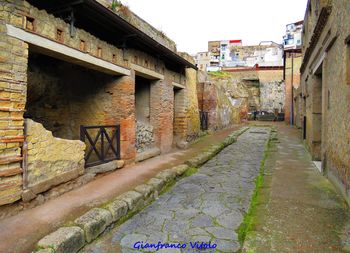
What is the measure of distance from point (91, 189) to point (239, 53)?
61070 millimetres

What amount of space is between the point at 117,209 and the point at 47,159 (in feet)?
4.85

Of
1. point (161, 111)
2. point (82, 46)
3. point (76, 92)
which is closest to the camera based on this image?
point (82, 46)

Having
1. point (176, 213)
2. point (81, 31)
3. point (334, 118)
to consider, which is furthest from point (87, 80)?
point (334, 118)

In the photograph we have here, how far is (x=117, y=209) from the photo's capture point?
3.38 m

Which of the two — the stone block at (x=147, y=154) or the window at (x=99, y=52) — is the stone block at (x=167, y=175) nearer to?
the stone block at (x=147, y=154)

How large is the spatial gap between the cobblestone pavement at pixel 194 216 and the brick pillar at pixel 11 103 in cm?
146

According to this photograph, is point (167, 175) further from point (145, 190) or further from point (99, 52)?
point (99, 52)

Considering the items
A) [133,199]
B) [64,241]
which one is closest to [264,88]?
[133,199]

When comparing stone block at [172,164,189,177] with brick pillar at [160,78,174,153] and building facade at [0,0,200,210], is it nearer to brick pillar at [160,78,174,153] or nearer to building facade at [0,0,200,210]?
building facade at [0,0,200,210]

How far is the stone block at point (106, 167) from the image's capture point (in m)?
5.05

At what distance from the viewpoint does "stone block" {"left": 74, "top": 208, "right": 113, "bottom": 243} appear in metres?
2.84

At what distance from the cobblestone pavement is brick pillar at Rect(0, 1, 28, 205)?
1457 mm

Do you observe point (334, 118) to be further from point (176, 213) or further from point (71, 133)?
point (71, 133)

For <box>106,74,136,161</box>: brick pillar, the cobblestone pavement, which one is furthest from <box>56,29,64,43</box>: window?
the cobblestone pavement
